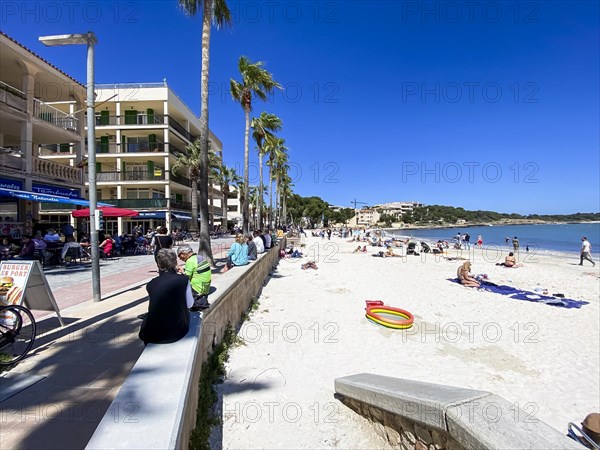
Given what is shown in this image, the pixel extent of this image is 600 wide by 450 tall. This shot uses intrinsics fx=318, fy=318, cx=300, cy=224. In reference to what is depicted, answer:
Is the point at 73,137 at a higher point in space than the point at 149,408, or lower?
higher

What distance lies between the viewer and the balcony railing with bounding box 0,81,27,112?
12.9 metres

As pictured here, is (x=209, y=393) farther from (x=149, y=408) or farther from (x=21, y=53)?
(x=21, y=53)

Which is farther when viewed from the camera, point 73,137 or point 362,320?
point 73,137

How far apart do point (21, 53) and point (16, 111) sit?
8.20 ft

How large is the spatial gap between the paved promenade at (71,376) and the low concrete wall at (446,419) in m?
2.33

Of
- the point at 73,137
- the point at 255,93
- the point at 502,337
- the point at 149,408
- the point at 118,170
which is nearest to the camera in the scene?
the point at 149,408

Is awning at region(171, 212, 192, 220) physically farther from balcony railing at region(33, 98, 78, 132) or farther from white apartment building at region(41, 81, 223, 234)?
balcony railing at region(33, 98, 78, 132)

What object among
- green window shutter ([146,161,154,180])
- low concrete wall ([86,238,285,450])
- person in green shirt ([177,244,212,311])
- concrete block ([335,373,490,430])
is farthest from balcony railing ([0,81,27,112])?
green window shutter ([146,161,154,180])

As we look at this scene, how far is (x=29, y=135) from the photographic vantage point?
14094mm

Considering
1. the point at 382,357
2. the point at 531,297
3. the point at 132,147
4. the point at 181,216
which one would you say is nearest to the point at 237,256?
the point at 382,357

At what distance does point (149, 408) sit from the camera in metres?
1.98

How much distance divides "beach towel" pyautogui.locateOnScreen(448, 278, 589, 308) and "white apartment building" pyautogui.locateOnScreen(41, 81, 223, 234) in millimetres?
27302

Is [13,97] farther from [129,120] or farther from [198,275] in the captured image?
[129,120]

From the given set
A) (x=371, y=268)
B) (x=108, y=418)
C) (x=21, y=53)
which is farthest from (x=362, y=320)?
(x=21, y=53)
